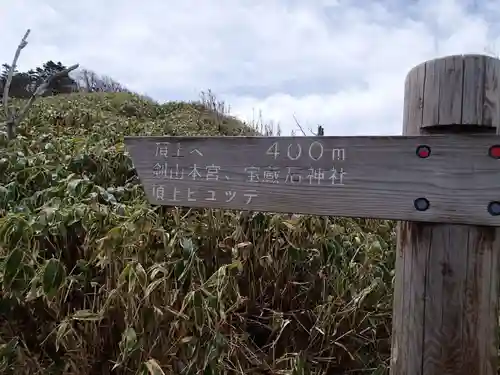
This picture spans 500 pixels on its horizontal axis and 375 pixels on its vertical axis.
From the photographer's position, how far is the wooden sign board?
1.17 m

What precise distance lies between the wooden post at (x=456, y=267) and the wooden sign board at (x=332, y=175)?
0.05 m

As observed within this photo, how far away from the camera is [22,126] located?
4395 mm

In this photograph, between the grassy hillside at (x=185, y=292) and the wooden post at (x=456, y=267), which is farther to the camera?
the grassy hillside at (x=185, y=292)

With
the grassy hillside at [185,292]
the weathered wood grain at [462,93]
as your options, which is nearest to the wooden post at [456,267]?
the weathered wood grain at [462,93]

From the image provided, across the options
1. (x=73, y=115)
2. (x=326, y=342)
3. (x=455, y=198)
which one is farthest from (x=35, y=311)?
(x=73, y=115)

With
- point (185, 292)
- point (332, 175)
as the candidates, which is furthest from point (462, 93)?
point (185, 292)

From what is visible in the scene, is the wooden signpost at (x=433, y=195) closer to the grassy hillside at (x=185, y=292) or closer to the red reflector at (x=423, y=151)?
the red reflector at (x=423, y=151)

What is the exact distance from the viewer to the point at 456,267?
1.20 meters

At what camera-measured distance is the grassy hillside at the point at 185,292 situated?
1.90 metres

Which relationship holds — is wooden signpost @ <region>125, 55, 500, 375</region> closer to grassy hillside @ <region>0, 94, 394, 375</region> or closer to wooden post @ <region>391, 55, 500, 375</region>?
wooden post @ <region>391, 55, 500, 375</region>

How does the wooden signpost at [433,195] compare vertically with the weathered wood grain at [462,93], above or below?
below

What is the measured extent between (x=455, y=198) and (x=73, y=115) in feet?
16.3

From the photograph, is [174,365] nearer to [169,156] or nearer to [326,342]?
[326,342]

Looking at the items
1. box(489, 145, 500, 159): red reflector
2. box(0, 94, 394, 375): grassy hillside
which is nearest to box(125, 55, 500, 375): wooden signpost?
box(489, 145, 500, 159): red reflector
